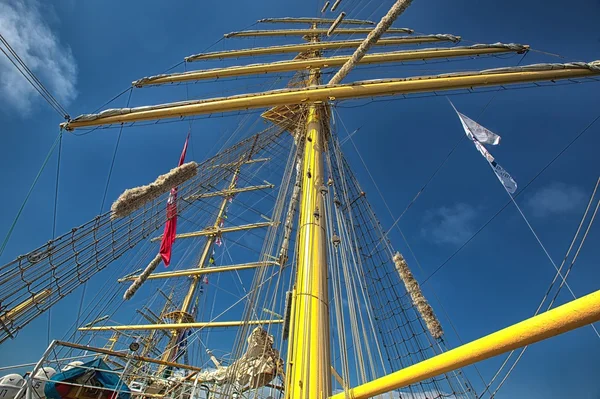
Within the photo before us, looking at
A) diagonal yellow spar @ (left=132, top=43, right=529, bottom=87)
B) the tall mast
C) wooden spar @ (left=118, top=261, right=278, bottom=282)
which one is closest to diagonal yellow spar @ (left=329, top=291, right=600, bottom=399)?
the tall mast

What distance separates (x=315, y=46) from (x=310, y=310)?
9.37m

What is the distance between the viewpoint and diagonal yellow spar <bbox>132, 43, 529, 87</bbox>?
8641 millimetres

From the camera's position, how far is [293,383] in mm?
3545

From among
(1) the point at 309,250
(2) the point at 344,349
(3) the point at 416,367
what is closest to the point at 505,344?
(3) the point at 416,367

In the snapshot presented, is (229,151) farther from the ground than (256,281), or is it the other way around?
(229,151)

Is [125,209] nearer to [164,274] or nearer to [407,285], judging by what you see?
[407,285]

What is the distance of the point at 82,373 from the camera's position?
6.94m

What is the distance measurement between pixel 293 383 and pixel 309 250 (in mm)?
1832

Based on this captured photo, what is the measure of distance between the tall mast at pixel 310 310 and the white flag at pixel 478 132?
3.28 meters

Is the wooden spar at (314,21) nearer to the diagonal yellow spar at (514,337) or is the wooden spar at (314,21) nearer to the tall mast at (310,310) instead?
the tall mast at (310,310)

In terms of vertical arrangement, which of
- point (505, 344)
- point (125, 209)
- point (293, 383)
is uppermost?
point (125, 209)

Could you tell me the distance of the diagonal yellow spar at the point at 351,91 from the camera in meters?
6.07

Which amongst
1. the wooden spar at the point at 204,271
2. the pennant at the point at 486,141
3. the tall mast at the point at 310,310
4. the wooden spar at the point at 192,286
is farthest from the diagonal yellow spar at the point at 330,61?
the wooden spar at the point at 204,271

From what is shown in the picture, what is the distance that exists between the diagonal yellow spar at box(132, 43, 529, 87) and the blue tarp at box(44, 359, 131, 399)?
26.2 feet
